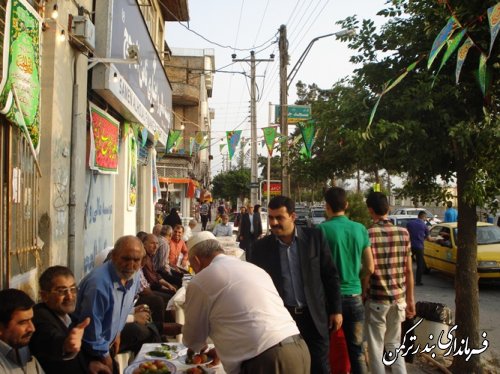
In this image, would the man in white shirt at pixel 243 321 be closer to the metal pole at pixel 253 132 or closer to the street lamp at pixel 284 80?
the street lamp at pixel 284 80

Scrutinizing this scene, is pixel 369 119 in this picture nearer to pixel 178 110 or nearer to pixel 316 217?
pixel 316 217

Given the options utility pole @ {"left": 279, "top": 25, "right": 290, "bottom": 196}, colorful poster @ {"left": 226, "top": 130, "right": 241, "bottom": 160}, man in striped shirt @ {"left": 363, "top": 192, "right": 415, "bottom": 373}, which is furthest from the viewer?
colorful poster @ {"left": 226, "top": 130, "right": 241, "bottom": 160}

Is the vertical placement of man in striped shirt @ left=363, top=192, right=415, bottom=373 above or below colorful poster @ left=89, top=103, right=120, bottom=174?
below

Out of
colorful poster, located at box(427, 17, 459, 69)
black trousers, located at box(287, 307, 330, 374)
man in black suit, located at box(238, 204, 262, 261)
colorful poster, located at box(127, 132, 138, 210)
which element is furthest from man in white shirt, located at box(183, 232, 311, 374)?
man in black suit, located at box(238, 204, 262, 261)

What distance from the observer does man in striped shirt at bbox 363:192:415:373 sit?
459cm

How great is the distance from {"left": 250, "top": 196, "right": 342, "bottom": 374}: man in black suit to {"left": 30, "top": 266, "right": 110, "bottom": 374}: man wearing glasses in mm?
1541

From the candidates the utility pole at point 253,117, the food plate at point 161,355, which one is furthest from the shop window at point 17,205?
the utility pole at point 253,117

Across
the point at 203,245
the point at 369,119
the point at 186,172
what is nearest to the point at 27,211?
the point at 203,245

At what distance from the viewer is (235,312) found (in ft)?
8.90

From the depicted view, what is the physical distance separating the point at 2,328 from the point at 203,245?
1253mm

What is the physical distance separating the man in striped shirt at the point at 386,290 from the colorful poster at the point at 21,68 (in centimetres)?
329

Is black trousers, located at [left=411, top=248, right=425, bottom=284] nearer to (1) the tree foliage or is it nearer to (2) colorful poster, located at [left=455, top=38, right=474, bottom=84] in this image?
(1) the tree foliage

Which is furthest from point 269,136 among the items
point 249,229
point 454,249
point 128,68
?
point 128,68

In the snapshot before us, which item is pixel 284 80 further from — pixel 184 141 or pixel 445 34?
pixel 184 141
